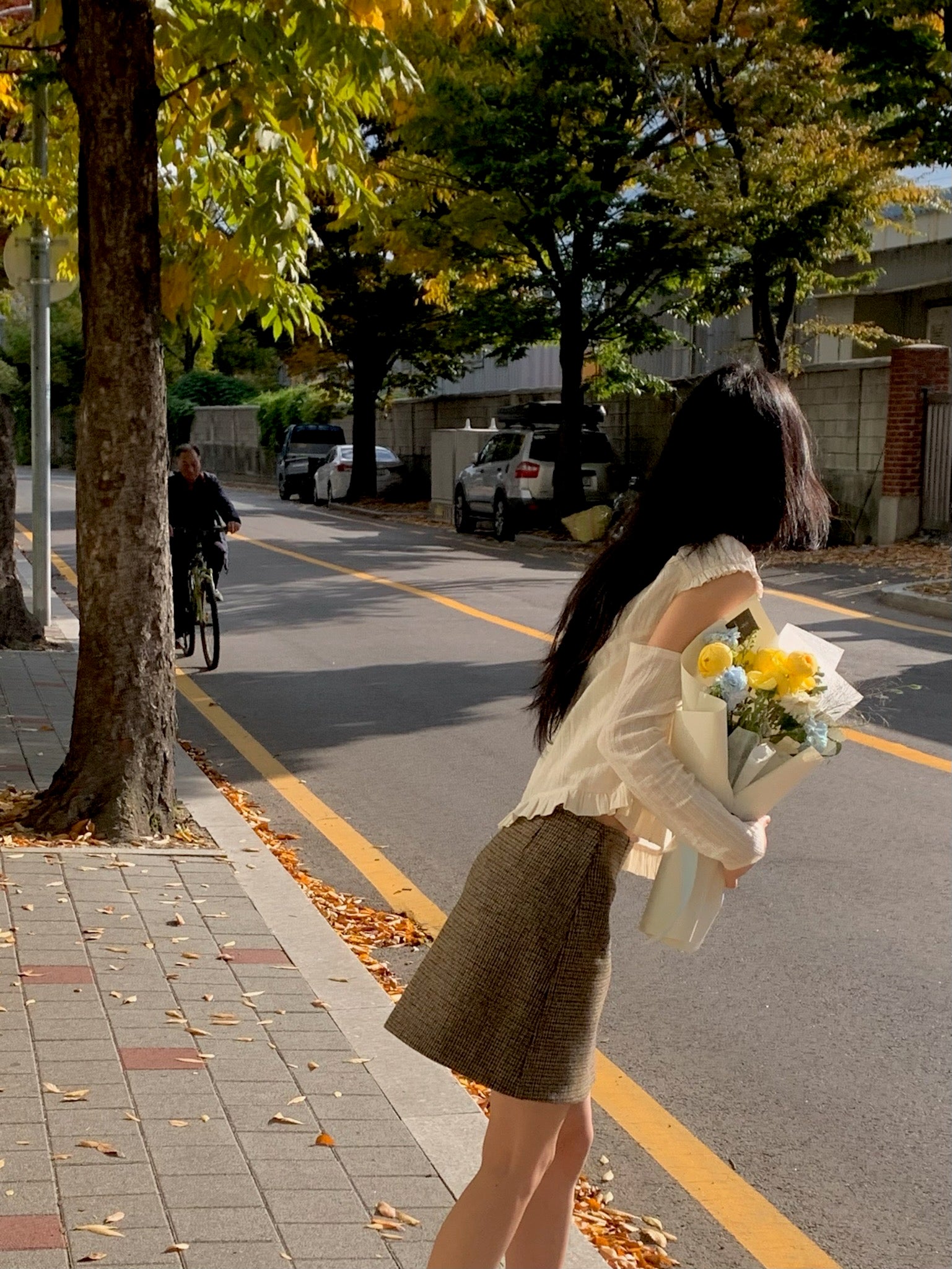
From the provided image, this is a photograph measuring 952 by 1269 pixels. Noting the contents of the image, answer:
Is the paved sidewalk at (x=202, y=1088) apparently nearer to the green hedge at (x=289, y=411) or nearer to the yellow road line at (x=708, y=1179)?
the yellow road line at (x=708, y=1179)

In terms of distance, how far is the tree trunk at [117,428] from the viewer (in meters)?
6.75

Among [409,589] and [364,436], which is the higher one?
[364,436]

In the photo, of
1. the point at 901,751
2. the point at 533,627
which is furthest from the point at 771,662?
the point at 533,627

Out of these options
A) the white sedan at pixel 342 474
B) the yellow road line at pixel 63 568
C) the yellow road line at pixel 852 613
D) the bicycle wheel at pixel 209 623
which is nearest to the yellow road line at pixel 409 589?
the yellow road line at pixel 852 613

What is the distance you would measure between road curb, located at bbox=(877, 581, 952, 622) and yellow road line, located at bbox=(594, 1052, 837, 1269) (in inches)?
436

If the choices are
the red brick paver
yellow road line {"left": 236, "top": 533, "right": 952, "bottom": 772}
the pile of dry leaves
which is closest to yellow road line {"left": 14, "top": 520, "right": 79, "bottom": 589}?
yellow road line {"left": 236, "top": 533, "right": 952, "bottom": 772}

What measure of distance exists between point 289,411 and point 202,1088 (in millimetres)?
48403

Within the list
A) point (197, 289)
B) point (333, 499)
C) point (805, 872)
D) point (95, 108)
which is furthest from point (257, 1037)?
point (333, 499)

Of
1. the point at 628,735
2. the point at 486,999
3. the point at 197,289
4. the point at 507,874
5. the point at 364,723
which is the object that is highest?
the point at 197,289

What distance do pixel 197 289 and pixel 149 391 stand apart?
4.86 ft

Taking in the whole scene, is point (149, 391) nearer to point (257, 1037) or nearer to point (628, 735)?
point (257, 1037)

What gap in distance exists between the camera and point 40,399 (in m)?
13.8

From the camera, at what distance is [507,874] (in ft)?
9.03

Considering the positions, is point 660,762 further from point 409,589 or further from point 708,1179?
point 409,589
